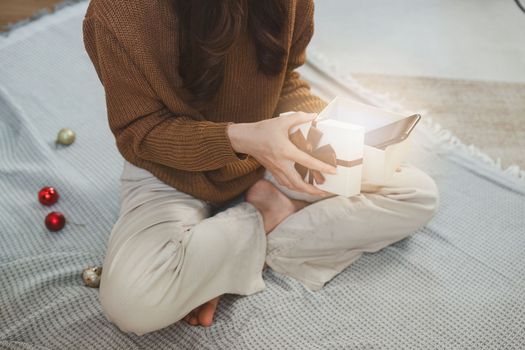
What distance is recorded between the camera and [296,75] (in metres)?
1.14

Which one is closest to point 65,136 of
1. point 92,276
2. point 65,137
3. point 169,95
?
point 65,137

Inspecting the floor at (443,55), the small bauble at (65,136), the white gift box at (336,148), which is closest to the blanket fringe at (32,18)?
the floor at (443,55)

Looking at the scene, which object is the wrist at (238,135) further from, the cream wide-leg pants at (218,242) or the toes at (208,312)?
the toes at (208,312)

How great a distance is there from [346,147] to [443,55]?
1.22 m

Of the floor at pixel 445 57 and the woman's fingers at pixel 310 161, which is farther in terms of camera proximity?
the floor at pixel 445 57

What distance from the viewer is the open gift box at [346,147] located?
0.77m

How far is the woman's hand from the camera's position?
2.60 ft

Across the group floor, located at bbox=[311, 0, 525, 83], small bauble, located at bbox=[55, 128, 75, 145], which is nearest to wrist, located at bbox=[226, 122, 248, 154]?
small bauble, located at bbox=[55, 128, 75, 145]

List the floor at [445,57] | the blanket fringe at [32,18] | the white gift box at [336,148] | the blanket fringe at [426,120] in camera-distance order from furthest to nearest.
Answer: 1. the blanket fringe at [32,18]
2. the floor at [445,57]
3. the blanket fringe at [426,120]
4. the white gift box at [336,148]

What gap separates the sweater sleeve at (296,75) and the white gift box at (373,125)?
0.51 ft

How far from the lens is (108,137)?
4.56 feet

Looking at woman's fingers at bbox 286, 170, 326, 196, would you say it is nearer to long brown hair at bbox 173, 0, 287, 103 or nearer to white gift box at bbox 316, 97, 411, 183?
white gift box at bbox 316, 97, 411, 183

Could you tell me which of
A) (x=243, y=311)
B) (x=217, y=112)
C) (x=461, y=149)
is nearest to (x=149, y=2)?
(x=217, y=112)

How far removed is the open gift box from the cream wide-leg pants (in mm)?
148
